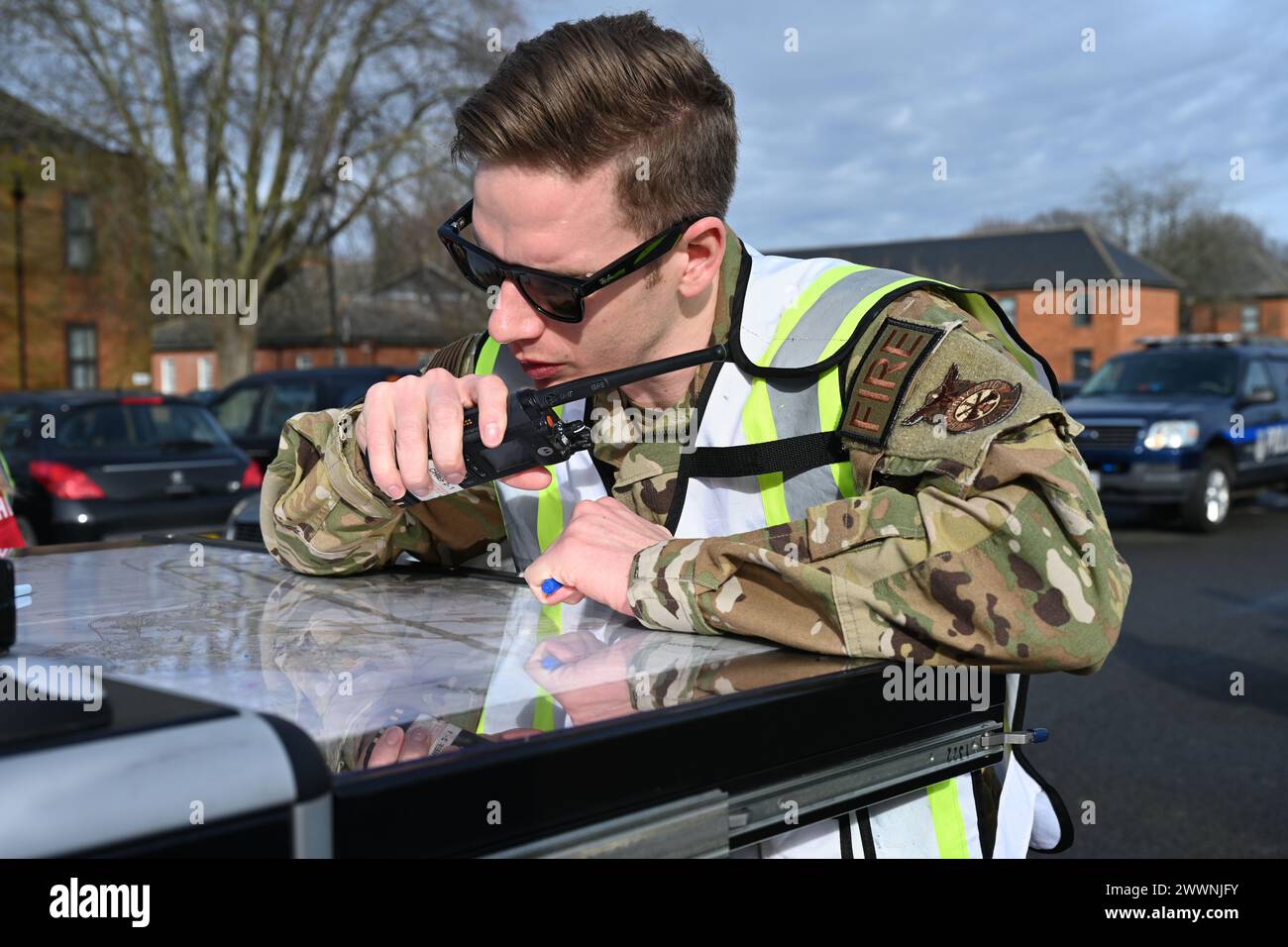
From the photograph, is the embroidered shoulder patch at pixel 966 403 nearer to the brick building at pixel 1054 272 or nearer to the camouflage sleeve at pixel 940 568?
the camouflage sleeve at pixel 940 568

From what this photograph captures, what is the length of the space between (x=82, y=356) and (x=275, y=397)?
23428 mm

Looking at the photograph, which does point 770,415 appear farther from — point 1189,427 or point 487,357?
point 1189,427

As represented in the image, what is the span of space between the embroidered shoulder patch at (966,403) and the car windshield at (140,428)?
8.92 meters

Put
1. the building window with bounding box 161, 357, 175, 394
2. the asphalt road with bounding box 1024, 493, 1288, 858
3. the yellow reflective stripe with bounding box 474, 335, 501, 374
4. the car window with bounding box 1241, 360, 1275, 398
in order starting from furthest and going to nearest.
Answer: the building window with bounding box 161, 357, 175, 394 < the car window with bounding box 1241, 360, 1275, 398 < the asphalt road with bounding box 1024, 493, 1288, 858 < the yellow reflective stripe with bounding box 474, 335, 501, 374

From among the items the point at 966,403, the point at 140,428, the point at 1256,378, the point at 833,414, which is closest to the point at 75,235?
the point at 140,428

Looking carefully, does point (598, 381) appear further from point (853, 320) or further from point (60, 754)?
point (60, 754)

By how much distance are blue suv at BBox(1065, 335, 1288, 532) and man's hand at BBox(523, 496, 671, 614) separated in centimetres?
1092

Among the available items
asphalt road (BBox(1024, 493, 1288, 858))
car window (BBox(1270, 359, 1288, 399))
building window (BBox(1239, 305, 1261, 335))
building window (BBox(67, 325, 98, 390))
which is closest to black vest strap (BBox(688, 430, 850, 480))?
asphalt road (BBox(1024, 493, 1288, 858))

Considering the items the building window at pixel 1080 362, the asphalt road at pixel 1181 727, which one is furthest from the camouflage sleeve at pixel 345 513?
the building window at pixel 1080 362

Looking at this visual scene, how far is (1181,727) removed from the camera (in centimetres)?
550

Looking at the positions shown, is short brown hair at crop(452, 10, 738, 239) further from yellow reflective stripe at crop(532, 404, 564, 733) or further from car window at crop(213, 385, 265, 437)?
car window at crop(213, 385, 265, 437)

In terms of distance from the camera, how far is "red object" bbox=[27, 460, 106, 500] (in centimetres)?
891
